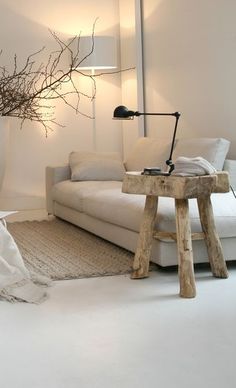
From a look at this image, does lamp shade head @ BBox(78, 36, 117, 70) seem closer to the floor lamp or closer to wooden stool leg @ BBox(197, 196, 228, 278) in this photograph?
the floor lamp

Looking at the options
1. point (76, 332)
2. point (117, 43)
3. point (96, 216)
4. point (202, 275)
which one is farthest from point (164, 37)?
point (76, 332)

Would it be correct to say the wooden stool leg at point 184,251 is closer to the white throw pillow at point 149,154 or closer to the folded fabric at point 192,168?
the folded fabric at point 192,168

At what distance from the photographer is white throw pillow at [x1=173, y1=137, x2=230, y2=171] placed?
4.61m

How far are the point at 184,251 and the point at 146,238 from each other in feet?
1.07

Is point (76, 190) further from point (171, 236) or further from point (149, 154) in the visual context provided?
point (171, 236)

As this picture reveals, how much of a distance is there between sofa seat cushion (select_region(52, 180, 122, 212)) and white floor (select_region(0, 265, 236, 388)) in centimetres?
154

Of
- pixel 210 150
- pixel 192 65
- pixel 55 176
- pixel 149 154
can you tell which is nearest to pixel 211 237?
pixel 210 150

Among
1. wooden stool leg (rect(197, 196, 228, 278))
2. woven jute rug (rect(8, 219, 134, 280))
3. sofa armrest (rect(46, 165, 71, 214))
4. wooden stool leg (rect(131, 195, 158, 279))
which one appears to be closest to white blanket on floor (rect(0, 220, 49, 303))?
woven jute rug (rect(8, 219, 134, 280))

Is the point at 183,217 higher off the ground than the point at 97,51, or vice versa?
the point at 97,51

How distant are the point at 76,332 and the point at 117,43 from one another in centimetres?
500

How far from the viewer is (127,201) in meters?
4.14

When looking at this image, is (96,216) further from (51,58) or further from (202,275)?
(51,58)

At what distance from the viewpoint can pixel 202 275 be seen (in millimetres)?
3631

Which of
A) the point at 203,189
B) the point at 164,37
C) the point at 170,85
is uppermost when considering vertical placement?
the point at 164,37
